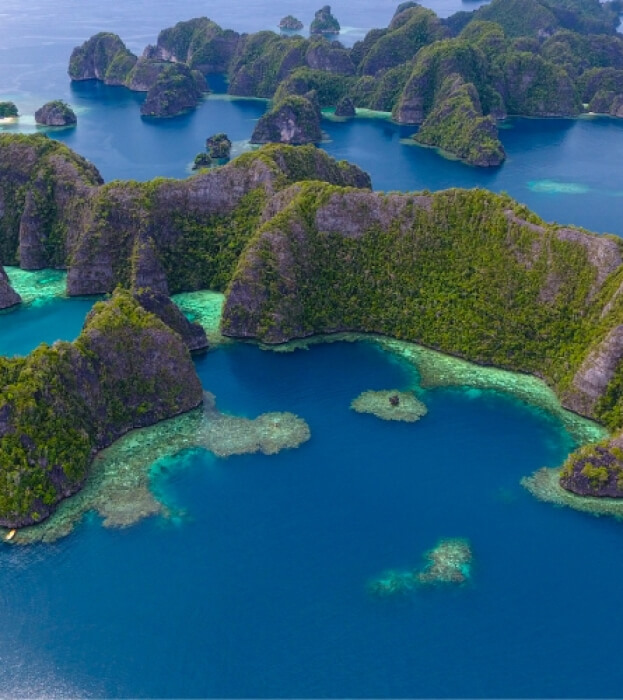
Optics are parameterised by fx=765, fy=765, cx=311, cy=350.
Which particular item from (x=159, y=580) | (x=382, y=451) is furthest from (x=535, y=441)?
(x=159, y=580)

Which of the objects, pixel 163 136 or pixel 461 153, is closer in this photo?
pixel 461 153

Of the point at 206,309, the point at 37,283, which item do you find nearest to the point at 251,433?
the point at 206,309

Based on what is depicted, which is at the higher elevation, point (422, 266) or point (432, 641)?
point (422, 266)

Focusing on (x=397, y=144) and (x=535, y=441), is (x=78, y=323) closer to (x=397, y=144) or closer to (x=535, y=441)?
(x=535, y=441)

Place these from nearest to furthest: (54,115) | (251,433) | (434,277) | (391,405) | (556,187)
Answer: (251,433) < (391,405) < (434,277) < (556,187) < (54,115)

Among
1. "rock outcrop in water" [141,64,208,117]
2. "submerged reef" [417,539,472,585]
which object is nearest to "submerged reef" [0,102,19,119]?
"rock outcrop in water" [141,64,208,117]

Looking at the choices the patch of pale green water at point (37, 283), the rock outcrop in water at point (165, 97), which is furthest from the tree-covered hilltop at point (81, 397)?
the rock outcrop in water at point (165, 97)

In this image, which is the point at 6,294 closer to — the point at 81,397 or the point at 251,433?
the point at 81,397
